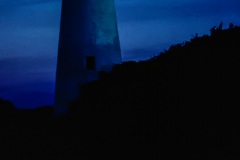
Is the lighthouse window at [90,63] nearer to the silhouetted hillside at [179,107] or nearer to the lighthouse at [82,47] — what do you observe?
the lighthouse at [82,47]

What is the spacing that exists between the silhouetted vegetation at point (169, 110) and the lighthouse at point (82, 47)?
3.79m

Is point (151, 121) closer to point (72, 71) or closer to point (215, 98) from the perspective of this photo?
point (215, 98)

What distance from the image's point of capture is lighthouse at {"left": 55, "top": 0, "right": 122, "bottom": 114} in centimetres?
1590

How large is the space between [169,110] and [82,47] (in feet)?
30.8

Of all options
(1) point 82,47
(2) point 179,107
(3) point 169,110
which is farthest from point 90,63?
(2) point 179,107

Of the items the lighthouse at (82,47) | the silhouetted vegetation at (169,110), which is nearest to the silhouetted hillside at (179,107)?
the silhouetted vegetation at (169,110)

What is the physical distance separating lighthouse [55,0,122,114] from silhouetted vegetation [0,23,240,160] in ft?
12.4

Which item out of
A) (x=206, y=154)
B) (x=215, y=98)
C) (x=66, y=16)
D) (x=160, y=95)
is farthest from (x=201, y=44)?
(x=66, y=16)

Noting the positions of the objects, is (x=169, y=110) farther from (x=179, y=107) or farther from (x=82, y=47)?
(x=82, y=47)

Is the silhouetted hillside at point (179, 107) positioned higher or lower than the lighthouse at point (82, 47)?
lower

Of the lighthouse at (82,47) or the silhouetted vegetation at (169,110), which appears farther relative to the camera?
the lighthouse at (82,47)

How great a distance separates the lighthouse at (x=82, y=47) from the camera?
15.9m

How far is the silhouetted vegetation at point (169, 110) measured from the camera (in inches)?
248

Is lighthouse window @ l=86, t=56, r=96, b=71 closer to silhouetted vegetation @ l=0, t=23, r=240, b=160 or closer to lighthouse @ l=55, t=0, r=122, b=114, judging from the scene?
lighthouse @ l=55, t=0, r=122, b=114
